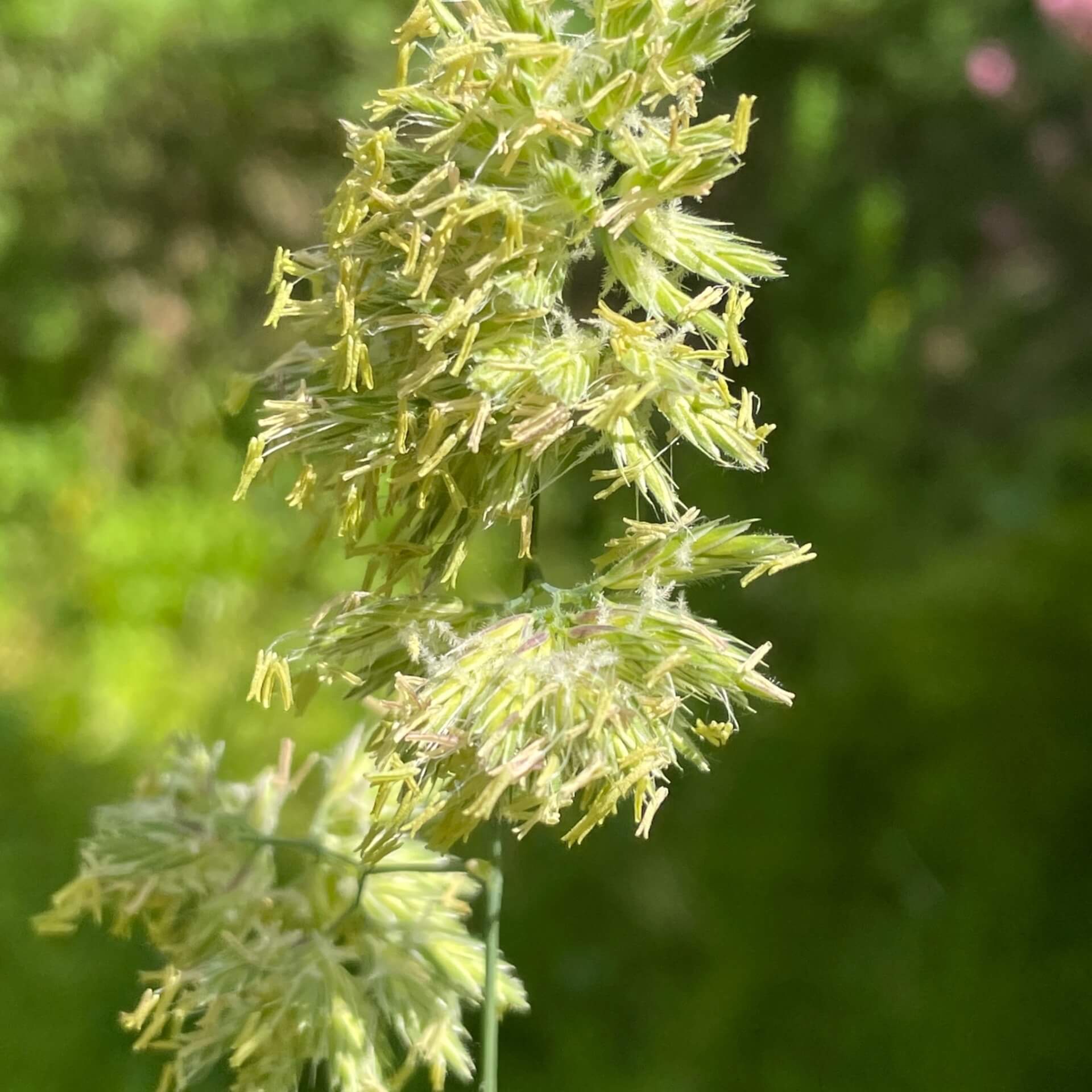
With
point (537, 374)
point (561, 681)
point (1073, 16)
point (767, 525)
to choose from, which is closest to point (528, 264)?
point (537, 374)

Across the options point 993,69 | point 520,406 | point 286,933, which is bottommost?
point 286,933

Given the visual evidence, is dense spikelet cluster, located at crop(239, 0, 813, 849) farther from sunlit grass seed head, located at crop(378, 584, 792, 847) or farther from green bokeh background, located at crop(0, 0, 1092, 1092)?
green bokeh background, located at crop(0, 0, 1092, 1092)

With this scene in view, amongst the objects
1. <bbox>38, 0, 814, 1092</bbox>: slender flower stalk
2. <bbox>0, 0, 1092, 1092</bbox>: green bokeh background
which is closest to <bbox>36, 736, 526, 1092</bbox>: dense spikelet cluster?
<bbox>38, 0, 814, 1092</bbox>: slender flower stalk

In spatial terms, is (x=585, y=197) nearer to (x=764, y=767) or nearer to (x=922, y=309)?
(x=764, y=767)

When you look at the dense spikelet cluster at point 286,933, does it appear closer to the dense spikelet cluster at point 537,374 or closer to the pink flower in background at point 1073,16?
the dense spikelet cluster at point 537,374

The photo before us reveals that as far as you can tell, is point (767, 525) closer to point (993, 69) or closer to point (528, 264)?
point (993, 69)
